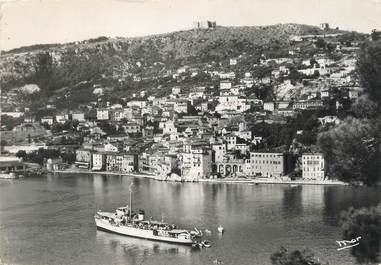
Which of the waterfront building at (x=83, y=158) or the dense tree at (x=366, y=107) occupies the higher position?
the dense tree at (x=366, y=107)

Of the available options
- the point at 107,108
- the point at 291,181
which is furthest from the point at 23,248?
the point at 107,108

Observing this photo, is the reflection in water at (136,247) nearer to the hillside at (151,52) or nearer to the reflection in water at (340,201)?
the reflection in water at (340,201)

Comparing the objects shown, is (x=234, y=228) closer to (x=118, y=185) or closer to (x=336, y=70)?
(x=118, y=185)

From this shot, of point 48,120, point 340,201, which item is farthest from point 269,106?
point 340,201

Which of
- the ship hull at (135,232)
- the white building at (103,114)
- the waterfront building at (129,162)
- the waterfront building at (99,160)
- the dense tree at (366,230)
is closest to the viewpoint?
the dense tree at (366,230)

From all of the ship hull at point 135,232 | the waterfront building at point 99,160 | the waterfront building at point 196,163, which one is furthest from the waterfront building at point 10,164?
the ship hull at point 135,232

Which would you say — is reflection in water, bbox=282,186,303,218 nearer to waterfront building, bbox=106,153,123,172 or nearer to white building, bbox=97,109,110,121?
waterfront building, bbox=106,153,123,172

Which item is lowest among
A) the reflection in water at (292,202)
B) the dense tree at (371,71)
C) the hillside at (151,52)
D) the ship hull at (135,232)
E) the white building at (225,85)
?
the ship hull at (135,232)
